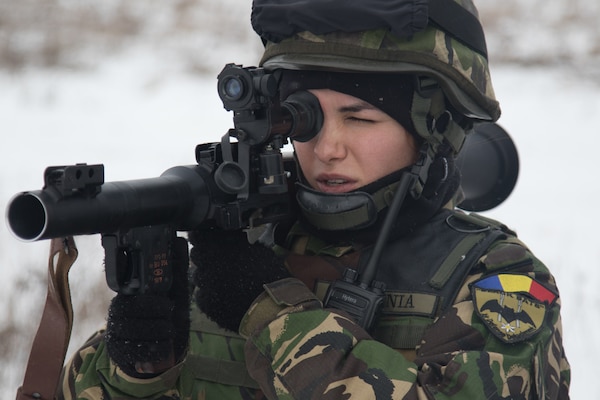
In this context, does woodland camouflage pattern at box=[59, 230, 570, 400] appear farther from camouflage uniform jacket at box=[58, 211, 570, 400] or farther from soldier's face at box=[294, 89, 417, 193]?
soldier's face at box=[294, 89, 417, 193]

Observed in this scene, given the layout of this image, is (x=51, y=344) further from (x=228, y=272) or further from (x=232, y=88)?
(x=232, y=88)

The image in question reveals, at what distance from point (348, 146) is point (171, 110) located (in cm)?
659

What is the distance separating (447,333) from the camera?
2139mm

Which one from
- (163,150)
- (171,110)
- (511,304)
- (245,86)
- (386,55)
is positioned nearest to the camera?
(245,86)

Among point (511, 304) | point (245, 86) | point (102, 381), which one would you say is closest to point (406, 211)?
point (511, 304)

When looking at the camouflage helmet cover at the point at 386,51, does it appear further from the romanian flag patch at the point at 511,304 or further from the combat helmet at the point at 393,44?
the romanian flag patch at the point at 511,304

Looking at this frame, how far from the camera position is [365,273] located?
2.29 m

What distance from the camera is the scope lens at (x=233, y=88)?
6.52 ft

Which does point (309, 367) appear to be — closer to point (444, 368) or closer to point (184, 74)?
point (444, 368)

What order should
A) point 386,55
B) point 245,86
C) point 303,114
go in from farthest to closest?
point 386,55, point 303,114, point 245,86

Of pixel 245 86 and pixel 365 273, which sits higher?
pixel 245 86

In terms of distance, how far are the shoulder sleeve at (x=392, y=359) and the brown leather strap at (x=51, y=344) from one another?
1.48 feet

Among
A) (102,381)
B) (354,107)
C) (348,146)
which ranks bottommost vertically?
(102,381)

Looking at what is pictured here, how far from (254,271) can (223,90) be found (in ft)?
1.54
